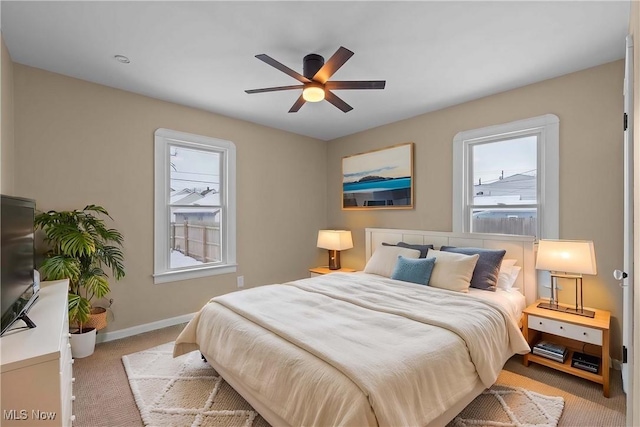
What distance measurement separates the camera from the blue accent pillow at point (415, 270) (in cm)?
296

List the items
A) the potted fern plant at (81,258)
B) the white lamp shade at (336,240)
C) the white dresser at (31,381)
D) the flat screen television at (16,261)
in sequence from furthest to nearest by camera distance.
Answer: the white lamp shade at (336,240), the potted fern plant at (81,258), the flat screen television at (16,261), the white dresser at (31,381)

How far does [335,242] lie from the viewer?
14.6 ft

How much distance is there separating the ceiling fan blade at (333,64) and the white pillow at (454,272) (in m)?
2.02

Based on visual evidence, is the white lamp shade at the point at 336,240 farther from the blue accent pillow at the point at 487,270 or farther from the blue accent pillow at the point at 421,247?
the blue accent pillow at the point at 487,270

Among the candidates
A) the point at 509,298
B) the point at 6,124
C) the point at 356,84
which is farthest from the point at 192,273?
the point at 509,298

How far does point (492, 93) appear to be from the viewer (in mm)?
3236

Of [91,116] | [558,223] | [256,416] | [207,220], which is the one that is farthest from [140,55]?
[558,223]

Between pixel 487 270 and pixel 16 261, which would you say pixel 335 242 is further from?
pixel 16 261

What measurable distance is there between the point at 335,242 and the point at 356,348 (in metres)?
2.83

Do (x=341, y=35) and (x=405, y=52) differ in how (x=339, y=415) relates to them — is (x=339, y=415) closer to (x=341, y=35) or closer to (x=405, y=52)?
(x=341, y=35)

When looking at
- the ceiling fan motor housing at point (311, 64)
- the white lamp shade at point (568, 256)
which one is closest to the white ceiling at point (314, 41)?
the ceiling fan motor housing at point (311, 64)

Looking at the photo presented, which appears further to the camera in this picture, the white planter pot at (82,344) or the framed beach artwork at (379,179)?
the framed beach artwork at (379,179)

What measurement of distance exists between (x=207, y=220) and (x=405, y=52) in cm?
299

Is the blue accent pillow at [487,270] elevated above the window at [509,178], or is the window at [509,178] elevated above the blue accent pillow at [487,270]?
the window at [509,178]
